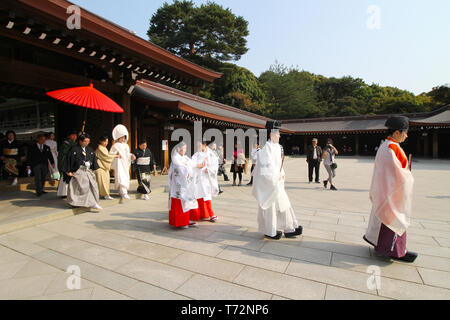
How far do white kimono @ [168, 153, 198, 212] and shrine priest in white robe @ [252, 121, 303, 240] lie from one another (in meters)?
1.09

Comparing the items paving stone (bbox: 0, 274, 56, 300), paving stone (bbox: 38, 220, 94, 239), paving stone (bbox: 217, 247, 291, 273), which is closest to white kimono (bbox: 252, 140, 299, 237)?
paving stone (bbox: 217, 247, 291, 273)

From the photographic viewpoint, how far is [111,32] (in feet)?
16.9

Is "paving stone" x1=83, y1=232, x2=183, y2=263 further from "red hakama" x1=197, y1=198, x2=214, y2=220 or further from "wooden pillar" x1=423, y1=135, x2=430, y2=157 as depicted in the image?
"wooden pillar" x1=423, y1=135, x2=430, y2=157

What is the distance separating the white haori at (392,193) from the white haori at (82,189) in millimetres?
4663

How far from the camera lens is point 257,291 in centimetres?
227

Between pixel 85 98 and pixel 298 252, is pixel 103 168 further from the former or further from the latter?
pixel 298 252

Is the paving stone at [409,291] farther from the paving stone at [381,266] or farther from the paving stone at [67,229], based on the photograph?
the paving stone at [67,229]

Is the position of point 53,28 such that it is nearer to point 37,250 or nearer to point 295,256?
point 37,250

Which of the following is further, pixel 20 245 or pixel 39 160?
pixel 39 160

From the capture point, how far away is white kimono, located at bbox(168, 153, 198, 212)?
394 centimetres

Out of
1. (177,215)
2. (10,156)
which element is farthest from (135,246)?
(10,156)

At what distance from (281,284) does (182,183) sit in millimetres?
2140

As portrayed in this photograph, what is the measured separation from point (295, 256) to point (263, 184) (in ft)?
3.23

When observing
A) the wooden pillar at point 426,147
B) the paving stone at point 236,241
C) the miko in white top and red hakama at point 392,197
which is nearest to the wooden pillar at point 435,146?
the wooden pillar at point 426,147
